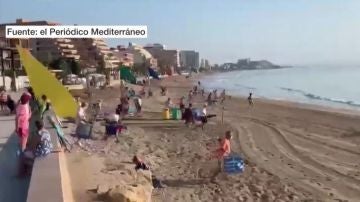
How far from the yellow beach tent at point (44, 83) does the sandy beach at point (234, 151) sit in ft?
2.78

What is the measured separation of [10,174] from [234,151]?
7.48 meters

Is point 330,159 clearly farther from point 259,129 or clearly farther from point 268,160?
point 259,129

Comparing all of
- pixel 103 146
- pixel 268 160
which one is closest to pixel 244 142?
pixel 268 160

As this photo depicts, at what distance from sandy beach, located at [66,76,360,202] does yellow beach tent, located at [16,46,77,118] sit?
2.78 feet

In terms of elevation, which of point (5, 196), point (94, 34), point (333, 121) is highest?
point (94, 34)

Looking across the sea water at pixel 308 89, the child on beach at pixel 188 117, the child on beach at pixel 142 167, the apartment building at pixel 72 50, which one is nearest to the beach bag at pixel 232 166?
the child on beach at pixel 142 167

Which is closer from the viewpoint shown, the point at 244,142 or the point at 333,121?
the point at 244,142

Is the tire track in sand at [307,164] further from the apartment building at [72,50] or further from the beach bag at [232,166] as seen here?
the apartment building at [72,50]

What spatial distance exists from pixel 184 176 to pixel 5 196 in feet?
15.7

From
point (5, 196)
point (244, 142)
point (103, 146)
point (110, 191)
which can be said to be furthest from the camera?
point (244, 142)

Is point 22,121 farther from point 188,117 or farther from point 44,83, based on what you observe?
Answer: point 188,117

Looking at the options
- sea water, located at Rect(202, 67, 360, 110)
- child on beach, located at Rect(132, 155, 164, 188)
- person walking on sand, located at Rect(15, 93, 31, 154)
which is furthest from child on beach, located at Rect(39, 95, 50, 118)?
sea water, located at Rect(202, 67, 360, 110)

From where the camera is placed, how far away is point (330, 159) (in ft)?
41.8

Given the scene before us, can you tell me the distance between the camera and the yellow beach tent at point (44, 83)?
12359 millimetres
